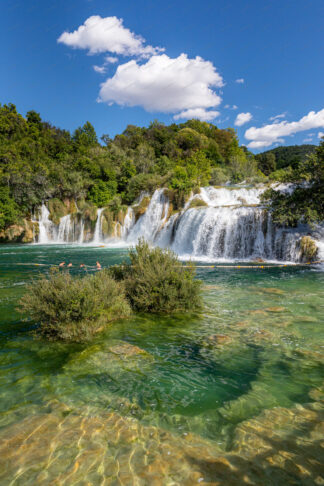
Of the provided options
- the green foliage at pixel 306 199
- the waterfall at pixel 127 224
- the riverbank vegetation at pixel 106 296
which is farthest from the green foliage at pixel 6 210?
the riverbank vegetation at pixel 106 296

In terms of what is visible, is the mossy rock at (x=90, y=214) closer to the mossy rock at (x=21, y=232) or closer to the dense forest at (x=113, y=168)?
the dense forest at (x=113, y=168)

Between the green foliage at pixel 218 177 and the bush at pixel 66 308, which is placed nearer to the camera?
the bush at pixel 66 308

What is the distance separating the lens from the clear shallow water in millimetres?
2180

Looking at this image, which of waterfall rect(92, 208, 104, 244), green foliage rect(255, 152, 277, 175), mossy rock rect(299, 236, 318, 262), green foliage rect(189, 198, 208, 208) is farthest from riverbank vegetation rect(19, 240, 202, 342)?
green foliage rect(255, 152, 277, 175)

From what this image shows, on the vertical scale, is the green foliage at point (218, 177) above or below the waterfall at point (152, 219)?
above

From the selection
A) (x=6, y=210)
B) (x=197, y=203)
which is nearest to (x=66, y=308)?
(x=197, y=203)

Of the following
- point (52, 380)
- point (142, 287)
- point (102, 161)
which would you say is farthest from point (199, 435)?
point (102, 161)

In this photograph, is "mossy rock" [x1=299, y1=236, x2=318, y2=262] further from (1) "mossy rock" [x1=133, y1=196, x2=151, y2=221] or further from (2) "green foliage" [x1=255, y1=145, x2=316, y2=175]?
(2) "green foliage" [x1=255, y1=145, x2=316, y2=175]

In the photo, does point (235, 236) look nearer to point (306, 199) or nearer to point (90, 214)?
point (306, 199)

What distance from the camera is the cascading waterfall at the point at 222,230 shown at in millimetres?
15518

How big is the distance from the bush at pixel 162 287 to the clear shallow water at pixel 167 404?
669 millimetres

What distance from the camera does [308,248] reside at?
1398 cm

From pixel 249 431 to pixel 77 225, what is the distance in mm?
31673

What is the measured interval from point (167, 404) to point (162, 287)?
3.35 metres
